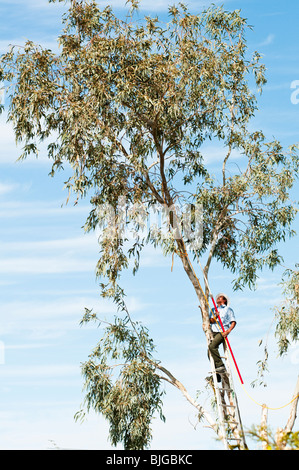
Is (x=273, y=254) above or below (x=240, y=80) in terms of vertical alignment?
below

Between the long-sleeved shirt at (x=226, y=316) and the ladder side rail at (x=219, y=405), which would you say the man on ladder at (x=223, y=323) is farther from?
the ladder side rail at (x=219, y=405)

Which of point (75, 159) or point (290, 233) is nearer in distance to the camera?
point (75, 159)

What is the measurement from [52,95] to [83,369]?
4779 mm

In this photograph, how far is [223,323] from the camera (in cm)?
966

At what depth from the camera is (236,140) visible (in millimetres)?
12430

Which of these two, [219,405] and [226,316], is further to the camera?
[226,316]

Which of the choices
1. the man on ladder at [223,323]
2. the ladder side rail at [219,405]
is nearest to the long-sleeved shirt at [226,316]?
the man on ladder at [223,323]

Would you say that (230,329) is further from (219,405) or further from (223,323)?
(219,405)

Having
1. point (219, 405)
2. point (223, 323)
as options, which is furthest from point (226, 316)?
point (219, 405)
